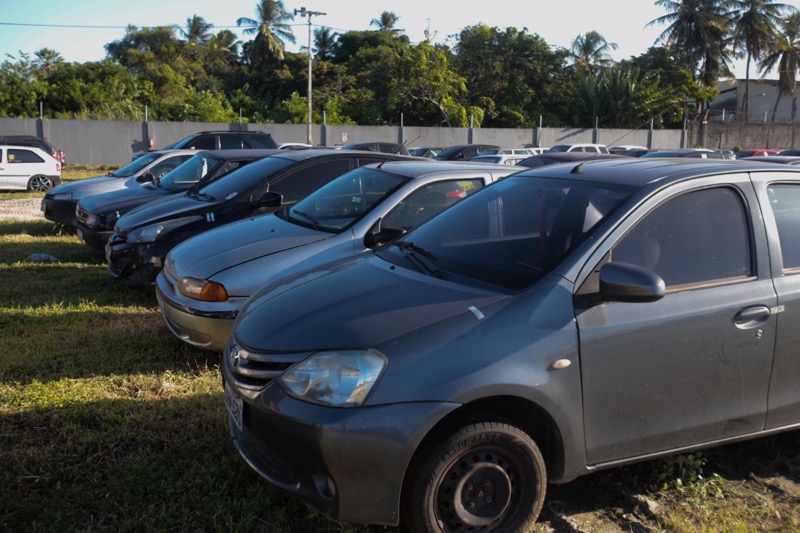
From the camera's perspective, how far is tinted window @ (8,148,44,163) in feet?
56.5

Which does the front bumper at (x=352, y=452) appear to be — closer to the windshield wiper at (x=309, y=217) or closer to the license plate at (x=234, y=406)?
the license plate at (x=234, y=406)

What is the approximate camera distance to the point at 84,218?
8625 millimetres

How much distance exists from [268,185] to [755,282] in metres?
4.78

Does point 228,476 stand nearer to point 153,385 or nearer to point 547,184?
point 153,385

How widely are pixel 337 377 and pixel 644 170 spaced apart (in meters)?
1.97

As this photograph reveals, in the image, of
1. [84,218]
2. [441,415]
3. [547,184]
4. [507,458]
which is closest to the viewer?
[441,415]

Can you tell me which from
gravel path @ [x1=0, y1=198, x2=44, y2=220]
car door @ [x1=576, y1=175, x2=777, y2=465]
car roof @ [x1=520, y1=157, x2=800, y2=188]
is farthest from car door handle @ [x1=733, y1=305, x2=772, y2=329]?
gravel path @ [x1=0, y1=198, x2=44, y2=220]

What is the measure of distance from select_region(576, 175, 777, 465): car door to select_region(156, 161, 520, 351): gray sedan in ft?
7.04

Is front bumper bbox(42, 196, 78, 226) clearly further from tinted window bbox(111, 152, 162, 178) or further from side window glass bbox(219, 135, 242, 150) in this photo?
side window glass bbox(219, 135, 242, 150)

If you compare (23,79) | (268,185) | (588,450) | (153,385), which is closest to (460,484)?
(588,450)

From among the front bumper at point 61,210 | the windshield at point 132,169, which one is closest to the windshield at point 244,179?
the front bumper at point 61,210

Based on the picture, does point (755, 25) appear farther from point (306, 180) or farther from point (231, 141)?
point (306, 180)

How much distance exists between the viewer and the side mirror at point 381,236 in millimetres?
4863

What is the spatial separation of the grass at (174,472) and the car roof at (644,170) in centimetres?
147
